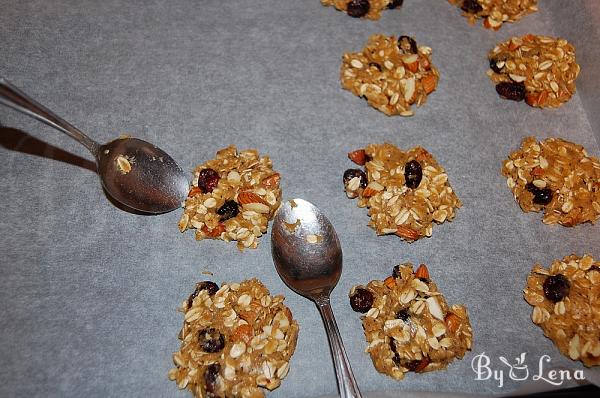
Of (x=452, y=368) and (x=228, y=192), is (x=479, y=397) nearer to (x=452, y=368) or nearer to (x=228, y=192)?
(x=452, y=368)

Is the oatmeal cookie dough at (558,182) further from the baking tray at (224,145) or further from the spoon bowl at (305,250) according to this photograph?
the spoon bowl at (305,250)

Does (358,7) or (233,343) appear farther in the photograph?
(358,7)

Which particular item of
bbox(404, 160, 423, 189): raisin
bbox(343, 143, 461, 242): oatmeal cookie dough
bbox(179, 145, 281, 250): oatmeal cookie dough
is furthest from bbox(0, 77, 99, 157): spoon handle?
bbox(404, 160, 423, 189): raisin

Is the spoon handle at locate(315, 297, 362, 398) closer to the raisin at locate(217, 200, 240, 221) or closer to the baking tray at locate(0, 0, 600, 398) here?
the baking tray at locate(0, 0, 600, 398)

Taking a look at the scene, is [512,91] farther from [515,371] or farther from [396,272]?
[515,371]

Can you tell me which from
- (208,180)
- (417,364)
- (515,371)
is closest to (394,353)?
(417,364)

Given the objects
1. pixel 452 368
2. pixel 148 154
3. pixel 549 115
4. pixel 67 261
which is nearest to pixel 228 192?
pixel 148 154
